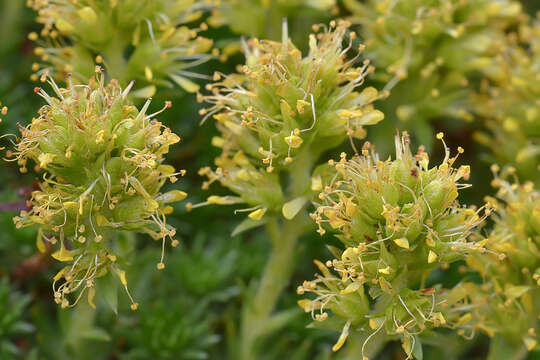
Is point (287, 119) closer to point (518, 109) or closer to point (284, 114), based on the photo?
point (284, 114)

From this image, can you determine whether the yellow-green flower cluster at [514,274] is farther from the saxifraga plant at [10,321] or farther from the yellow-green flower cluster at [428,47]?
the saxifraga plant at [10,321]

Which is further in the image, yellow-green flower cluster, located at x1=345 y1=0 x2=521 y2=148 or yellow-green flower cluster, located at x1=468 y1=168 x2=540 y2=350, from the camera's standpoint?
yellow-green flower cluster, located at x1=345 y1=0 x2=521 y2=148

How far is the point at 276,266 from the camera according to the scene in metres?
2.42

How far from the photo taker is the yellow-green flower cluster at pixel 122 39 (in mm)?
2385

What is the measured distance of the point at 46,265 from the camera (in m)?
2.58

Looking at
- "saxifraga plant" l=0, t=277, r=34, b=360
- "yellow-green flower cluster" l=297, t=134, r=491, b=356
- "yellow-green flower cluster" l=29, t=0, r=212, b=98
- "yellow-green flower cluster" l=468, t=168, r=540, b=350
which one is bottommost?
"saxifraga plant" l=0, t=277, r=34, b=360

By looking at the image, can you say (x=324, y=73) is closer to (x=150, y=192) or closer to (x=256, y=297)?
(x=150, y=192)

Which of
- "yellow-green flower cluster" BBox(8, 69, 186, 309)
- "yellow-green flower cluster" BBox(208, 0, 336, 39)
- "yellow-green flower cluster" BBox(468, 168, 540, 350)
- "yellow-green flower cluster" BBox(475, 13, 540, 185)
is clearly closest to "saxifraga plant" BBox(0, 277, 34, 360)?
"yellow-green flower cluster" BBox(8, 69, 186, 309)

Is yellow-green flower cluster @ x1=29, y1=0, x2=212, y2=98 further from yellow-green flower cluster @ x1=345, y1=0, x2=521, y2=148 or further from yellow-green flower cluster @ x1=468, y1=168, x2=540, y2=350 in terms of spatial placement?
yellow-green flower cluster @ x1=468, y1=168, x2=540, y2=350

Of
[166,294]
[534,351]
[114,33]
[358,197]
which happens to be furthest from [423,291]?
[114,33]

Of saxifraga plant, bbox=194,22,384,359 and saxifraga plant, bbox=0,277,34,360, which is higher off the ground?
saxifraga plant, bbox=194,22,384,359

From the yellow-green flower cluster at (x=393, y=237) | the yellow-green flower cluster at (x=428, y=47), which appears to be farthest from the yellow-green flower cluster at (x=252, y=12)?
the yellow-green flower cluster at (x=393, y=237)

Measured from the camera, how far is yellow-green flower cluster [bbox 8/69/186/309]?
1942 millimetres

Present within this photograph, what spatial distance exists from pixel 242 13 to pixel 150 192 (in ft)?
3.75
